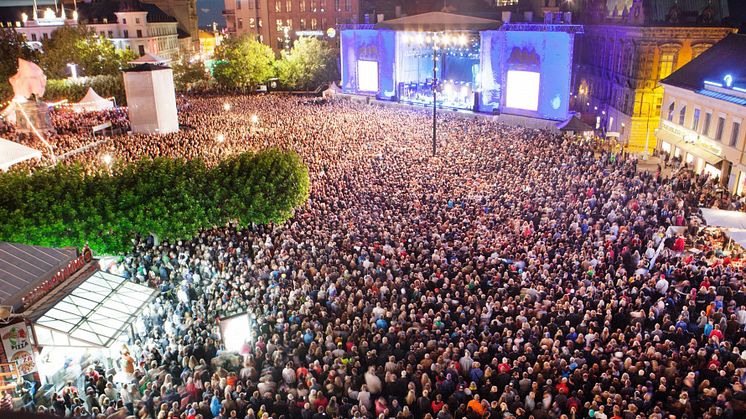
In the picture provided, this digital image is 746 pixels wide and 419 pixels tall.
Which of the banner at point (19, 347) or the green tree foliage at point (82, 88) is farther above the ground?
the green tree foliage at point (82, 88)

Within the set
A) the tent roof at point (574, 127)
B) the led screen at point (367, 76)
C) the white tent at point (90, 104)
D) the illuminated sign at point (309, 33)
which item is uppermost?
the illuminated sign at point (309, 33)

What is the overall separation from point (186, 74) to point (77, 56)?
414 inches

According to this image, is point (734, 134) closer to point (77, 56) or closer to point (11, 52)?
point (77, 56)

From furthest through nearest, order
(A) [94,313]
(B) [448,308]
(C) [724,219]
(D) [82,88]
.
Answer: (D) [82,88], (C) [724,219], (B) [448,308], (A) [94,313]

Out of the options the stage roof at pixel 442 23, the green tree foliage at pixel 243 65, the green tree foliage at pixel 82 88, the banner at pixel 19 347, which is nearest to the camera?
the banner at pixel 19 347

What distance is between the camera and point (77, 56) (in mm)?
56688

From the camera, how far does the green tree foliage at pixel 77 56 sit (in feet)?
186

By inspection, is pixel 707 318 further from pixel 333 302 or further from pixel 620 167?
pixel 620 167

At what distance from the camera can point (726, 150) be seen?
26.4 m

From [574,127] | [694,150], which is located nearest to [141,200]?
[694,150]

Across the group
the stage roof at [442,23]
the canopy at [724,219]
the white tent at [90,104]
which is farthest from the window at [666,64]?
the white tent at [90,104]

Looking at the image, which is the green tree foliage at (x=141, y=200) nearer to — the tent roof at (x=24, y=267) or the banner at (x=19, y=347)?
the tent roof at (x=24, y=267)

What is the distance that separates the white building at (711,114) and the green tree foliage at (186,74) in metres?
47.3

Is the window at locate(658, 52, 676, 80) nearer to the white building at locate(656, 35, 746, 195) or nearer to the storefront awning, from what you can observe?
the white building at locate(656, 35, 746, 195)
